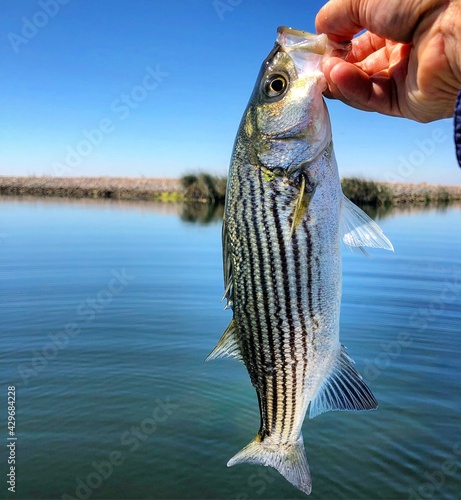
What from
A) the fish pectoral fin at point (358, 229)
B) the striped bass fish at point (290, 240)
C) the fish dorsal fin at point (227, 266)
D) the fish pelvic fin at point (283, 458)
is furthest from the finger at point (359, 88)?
the fish pelvic fin at point (283, 458)

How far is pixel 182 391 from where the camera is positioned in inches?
303

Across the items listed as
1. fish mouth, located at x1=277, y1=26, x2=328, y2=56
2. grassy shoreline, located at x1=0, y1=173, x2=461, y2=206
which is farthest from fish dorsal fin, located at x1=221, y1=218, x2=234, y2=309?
grassy shoreline, located at x1=0, y1=173, x2=461, y2=206

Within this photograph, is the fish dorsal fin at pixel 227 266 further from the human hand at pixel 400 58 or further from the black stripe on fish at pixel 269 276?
the human hand at pixel 400 58

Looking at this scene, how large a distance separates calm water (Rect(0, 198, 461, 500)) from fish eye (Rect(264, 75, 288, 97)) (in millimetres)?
3977

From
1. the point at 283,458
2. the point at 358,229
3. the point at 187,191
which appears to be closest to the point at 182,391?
the point at 283,458

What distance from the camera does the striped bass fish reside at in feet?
10.2

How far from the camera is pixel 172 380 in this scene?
8.04 meters

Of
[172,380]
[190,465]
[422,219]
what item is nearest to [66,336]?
[172,380]

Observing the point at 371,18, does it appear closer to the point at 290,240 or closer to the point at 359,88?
the point at 359,88

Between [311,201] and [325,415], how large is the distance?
465 centimetres

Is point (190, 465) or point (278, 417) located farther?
point (190, 465)

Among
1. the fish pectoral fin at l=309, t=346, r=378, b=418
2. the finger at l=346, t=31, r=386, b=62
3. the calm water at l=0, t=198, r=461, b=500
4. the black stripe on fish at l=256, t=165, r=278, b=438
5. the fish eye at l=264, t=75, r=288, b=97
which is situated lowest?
the calm water at l=0, t=198, r=461, b=500

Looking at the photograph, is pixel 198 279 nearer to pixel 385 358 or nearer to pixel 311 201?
pixel 385 358

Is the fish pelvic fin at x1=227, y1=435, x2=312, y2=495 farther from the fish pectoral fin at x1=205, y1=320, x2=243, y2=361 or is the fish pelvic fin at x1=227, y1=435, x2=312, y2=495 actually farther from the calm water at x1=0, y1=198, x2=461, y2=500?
the calm water at x1=0, y1=198, x2=461, y2=500
